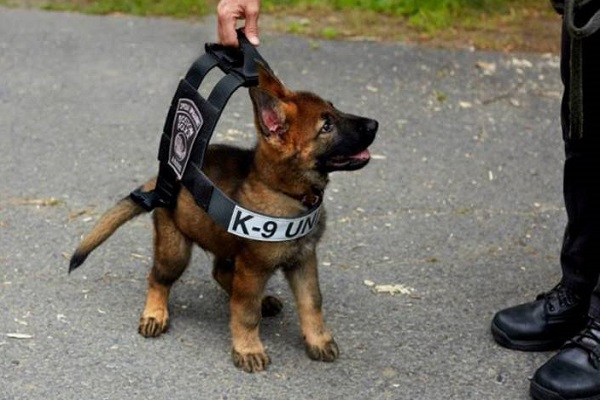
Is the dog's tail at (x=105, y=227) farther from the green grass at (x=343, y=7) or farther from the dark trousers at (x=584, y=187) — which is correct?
the green grass at (x=343, y=7)

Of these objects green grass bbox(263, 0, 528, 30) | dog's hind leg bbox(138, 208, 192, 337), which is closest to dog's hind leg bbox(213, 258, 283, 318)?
dog's hind leg bbox(138, 208, 192, 337)

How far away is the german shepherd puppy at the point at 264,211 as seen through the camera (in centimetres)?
384

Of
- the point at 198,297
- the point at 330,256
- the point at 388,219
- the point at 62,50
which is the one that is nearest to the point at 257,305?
the point at 198,297

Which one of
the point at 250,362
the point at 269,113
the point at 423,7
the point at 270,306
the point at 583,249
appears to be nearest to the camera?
the point at 269,113

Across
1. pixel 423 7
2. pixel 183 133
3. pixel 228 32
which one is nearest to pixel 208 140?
pixel 183 133

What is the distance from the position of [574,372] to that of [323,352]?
882 millimetres

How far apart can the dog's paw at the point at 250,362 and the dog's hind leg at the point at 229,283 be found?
0.33 metres

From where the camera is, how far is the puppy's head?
382cm

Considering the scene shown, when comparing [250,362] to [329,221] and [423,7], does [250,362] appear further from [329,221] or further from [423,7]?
[423,7]

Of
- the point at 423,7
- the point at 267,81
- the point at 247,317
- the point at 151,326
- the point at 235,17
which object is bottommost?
the point at 423,7

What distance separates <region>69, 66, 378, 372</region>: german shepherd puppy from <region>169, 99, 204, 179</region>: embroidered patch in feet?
0.44

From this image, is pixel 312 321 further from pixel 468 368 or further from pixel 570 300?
pixel 570 300

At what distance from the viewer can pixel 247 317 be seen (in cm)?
401

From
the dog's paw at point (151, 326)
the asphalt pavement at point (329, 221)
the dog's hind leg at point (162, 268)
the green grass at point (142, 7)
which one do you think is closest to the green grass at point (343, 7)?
the green grass at point (142, 7)
